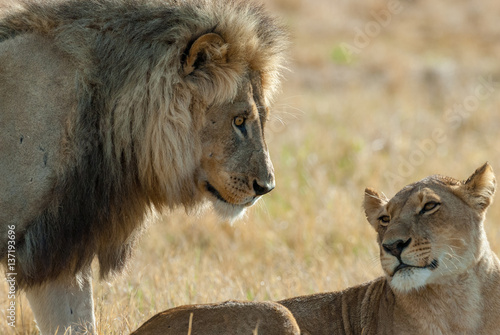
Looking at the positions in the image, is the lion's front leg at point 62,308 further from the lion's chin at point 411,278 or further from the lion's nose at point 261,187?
the lion's chin at point 411,278

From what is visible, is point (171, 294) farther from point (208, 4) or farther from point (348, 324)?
point (208, 4)

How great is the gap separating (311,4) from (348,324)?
17453 millimetres

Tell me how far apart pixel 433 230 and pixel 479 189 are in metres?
0.34

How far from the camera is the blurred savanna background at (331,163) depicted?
5117 millimetres

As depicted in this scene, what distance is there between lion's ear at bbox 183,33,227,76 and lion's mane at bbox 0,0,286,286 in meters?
0.04

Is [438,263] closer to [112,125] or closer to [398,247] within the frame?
[398,247]

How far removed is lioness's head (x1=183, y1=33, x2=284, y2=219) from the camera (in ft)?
12.5

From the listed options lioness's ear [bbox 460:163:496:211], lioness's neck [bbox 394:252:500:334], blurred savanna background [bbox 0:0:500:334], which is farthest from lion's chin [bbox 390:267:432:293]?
blurred savanna background [bbox 0:0:500:334]

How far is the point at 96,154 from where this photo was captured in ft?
12.1

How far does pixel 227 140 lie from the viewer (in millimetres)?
3830

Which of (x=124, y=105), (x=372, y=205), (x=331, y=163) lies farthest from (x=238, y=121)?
(x=331, y=163)

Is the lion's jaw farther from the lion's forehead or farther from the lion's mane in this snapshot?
the lion's forehead

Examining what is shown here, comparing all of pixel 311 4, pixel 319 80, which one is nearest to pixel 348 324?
pixel 319 80

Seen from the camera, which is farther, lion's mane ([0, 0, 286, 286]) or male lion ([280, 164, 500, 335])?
lion's mane ([0, 0, 286, 286])
